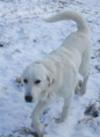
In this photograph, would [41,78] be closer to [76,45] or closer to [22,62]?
[76,45]

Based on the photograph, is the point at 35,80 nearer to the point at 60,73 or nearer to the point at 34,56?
the point at 60,73

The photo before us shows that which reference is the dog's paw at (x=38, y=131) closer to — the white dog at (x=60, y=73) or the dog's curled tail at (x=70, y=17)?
the white dog at (x=60, y=73)

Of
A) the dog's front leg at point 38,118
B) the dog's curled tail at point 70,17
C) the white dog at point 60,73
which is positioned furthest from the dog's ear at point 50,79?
the dog's curled tail at point 70,17

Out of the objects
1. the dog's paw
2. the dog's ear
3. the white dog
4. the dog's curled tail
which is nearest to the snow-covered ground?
the dog's paw

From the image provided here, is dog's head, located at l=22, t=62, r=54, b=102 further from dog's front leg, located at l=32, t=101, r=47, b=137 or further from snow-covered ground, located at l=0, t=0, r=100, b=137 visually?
snow-covered ground, located at l=0, t=0, r=100, b=137

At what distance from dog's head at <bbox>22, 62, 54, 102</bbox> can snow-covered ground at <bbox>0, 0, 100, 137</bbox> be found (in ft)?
2.61

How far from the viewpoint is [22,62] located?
6.30m

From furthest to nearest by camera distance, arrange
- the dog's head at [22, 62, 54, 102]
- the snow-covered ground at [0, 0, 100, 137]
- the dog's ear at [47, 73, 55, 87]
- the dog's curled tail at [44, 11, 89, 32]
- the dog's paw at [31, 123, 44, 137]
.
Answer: the dog's curled tail at [44, 11, 89, 32] → the snow-covered ground at [0, 0, 100, 137] → the dog's paw at [31, 123, 44, 137] → the dog's ear at [47, 73, 55, 87] → the dog's head at [22, 62, 54, 102]

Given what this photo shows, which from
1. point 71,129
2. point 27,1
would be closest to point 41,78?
point 71,129

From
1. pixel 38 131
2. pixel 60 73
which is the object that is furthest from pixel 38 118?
pixel 60 73

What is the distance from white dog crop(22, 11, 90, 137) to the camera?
3.80 metres

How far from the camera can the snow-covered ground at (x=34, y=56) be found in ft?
14.9

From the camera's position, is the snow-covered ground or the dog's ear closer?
the dog's ear

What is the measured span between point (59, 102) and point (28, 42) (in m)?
2.45
